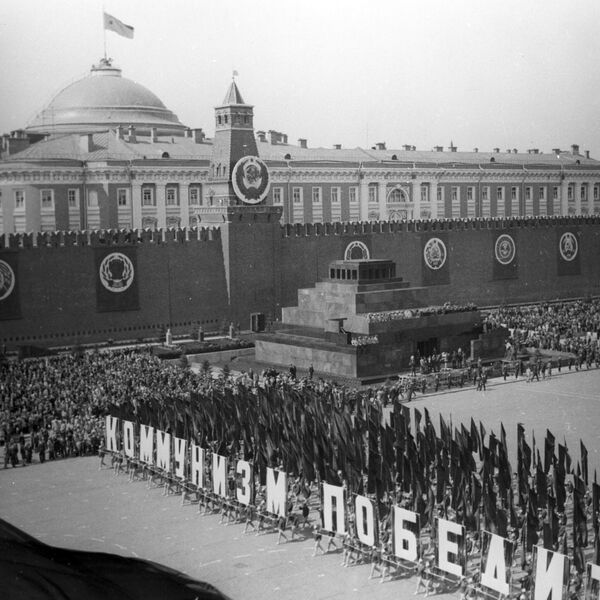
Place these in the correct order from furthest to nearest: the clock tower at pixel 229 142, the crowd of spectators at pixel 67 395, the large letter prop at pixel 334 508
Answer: the clock tower at pixel 229 142
the crowd of spectators at pixel 67 395
the large letter prop at pixel 334 508

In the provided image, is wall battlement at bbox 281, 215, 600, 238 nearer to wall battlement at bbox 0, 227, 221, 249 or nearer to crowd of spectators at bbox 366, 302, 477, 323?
wall battlement at bbox 0, 227, 221, 249

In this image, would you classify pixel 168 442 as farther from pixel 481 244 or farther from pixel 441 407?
pixel 481 244

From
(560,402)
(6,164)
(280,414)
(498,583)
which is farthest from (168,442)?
(6,164)

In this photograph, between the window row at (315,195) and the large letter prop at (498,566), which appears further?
the window row at (315,195)

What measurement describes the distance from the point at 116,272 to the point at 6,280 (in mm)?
4226

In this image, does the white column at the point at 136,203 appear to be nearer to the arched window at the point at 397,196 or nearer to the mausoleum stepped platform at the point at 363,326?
the mausoleum stepped platform at the point at 363,326

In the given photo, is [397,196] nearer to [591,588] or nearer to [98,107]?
[98,107]

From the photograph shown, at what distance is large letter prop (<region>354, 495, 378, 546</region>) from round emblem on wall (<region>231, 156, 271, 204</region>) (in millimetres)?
25142

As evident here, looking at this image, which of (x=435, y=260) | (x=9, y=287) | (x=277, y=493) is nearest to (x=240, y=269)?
(x=9, y=287)

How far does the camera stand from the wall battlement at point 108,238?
107 feet

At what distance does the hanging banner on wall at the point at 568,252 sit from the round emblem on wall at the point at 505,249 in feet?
9.58

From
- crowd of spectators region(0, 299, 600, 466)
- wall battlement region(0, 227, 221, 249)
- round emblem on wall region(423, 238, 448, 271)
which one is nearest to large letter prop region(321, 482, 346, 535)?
crowd of spectators region(0, 299, 600, 466)

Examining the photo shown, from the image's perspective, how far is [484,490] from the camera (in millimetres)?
12664

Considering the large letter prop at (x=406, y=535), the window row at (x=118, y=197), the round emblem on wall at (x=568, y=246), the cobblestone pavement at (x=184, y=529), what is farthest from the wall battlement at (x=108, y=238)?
the large letter prop at (x=406, y=535)
